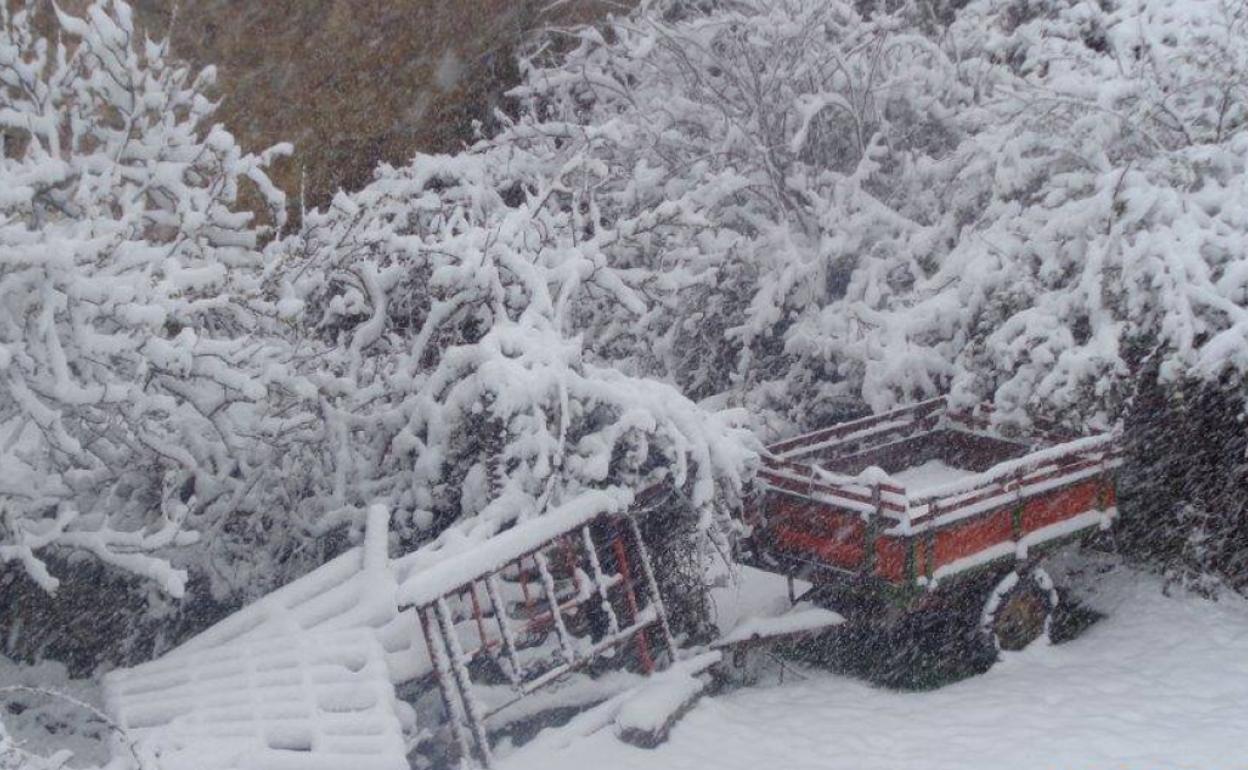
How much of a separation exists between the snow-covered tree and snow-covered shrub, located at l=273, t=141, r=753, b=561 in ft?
1.79

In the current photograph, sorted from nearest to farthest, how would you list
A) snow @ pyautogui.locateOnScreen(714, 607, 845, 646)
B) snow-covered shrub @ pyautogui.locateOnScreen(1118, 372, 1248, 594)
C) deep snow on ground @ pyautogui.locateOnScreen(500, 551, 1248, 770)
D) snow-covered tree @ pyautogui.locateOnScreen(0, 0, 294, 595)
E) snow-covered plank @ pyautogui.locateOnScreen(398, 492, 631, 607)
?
snow-covered tree @ pyautogui.locateOnScreen(0, 0, 294, 595), snow-covered plank @ pyautogui.locateOnScreen(398, 492, 631, 607), deep snow on ground @ pyautogui.locateOnScreen(500, 551, 1248, 770), snow @ pyautogui.locateOnScreen(714, 607, 845, 646), snow-covered shrub @ pyautogui.locateOnScreen(1118, 372, 1248, 594)

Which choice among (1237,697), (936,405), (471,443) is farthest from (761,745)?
(936,405)

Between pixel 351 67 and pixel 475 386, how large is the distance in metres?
8.52

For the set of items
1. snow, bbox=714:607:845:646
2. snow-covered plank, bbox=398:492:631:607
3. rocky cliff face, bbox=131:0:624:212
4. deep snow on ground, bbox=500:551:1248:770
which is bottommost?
deep snow on ground, bbox=500:551:1248:770

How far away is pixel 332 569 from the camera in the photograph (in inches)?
262

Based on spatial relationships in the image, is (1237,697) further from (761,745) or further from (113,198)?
(113,198)

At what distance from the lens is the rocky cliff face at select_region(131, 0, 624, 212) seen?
13469mm

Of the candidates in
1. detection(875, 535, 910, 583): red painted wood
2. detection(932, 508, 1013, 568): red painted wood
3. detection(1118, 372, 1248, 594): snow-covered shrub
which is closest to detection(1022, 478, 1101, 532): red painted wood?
detection(932, 508, 1013, 568): red painted wood

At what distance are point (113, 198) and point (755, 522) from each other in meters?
4.85

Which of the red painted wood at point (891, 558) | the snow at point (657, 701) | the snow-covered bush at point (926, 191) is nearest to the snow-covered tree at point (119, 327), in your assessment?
the snow at point (657, 701)

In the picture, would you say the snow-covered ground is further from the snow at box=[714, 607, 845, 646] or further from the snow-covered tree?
the snow-covered tree

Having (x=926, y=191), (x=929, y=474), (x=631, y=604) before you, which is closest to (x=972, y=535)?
(x=929, y=474)

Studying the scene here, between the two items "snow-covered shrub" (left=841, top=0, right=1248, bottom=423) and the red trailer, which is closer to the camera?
the red trailer

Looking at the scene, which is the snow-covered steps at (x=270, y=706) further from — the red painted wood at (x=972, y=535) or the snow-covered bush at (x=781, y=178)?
the snow-covered bush at (x=781, y=178)
